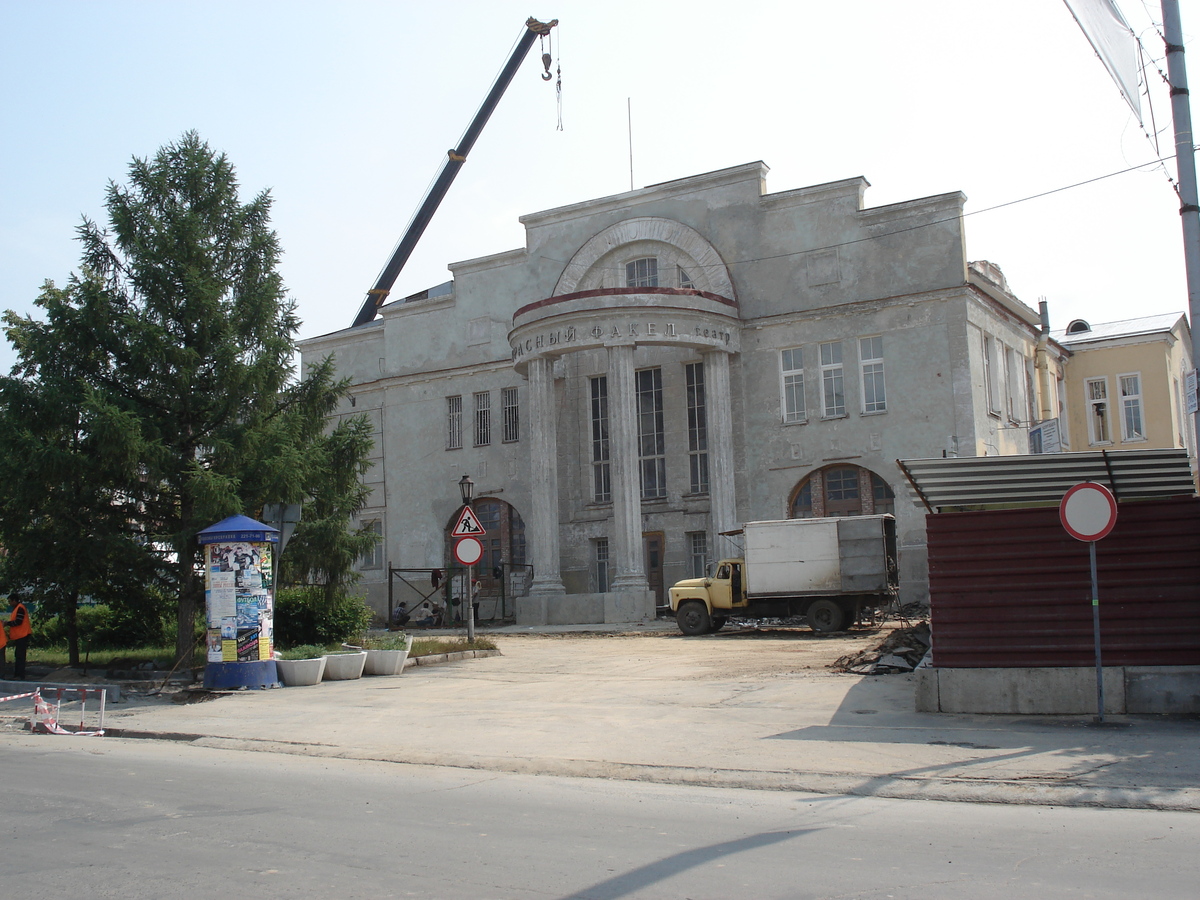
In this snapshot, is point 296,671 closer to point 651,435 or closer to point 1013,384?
point 651,435

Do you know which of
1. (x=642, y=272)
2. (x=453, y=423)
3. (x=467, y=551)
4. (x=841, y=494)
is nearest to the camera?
(x=467, y=551)

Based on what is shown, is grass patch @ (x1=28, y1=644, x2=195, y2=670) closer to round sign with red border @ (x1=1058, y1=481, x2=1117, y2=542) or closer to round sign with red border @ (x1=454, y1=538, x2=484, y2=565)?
round sign with red border @ (x1=454, y1=538, x2=484, y2=565)

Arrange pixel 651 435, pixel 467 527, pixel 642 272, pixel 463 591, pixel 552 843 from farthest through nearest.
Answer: pixel 463 591 → pixel 642 272 → pixel 651 435 → pixel 467 527 → pixel 552 843

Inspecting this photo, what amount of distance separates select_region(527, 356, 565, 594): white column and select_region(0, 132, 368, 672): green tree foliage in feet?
46.3

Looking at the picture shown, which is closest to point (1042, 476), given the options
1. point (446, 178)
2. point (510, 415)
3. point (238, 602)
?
point (238, 602)

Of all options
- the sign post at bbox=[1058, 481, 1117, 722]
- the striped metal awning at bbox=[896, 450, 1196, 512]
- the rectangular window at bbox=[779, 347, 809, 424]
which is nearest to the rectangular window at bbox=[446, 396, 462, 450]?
the rectangular window at bbox=[779, 347, 809, 424]

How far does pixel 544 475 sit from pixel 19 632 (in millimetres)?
17994

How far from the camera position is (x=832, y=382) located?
1328 inches

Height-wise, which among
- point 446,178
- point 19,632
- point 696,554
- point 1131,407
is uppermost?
point 446,178

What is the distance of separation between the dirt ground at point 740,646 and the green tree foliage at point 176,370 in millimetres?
8029

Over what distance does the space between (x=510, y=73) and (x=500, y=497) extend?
2148 cm

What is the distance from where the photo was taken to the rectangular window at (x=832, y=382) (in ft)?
110

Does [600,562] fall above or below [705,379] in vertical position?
below

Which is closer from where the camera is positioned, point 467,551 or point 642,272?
point 467,551
